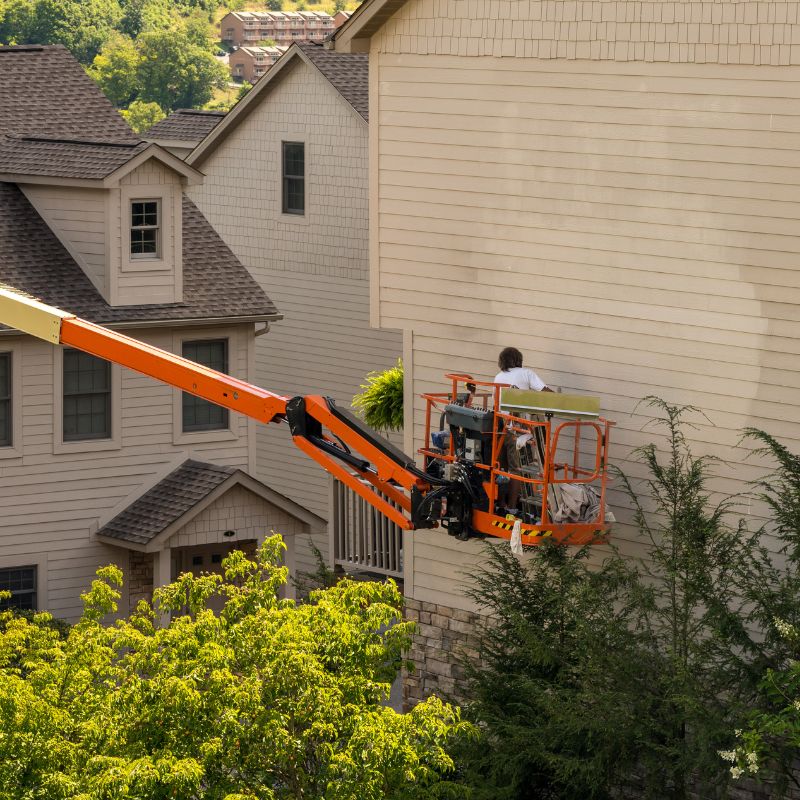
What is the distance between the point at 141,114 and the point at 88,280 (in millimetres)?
119600

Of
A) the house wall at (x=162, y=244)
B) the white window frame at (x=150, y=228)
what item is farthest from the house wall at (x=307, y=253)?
the white window frame at (x=150, y=228)

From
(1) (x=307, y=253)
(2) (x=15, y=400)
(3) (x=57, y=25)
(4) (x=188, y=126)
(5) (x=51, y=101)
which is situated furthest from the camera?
(3) (x=57, y=25)

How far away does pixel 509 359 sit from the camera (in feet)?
72.4

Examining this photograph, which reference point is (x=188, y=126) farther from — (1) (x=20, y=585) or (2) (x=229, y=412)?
(1) (x=20, y=585)

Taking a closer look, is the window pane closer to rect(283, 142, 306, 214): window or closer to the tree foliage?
rect(283, 142, 306, 214): window

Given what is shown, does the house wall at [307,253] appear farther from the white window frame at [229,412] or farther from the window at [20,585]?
the window at [20,585]

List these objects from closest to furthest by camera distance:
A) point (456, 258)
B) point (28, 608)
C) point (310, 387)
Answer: point (456, 258) < point (28, 608) < point (310, 387)

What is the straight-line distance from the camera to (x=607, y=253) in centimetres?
2230

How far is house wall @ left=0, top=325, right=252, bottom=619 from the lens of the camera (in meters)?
31.6

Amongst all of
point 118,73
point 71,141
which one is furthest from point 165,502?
point 118,73

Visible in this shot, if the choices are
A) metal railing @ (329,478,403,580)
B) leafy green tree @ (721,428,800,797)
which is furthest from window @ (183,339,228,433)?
leafy green tree @ (721,428,800,797)

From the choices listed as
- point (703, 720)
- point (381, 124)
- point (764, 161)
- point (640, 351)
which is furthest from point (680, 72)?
point (703, 720)

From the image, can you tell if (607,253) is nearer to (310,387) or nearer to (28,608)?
(28,608)

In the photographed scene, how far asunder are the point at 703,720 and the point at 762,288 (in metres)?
4.78
